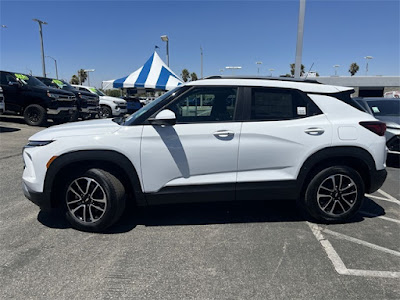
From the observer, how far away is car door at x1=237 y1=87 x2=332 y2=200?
3.48 meters

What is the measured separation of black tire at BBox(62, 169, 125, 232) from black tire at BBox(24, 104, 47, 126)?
9608 millimetres

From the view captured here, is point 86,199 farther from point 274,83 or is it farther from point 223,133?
point 274,83

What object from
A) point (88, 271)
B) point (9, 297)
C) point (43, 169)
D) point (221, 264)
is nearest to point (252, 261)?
point (221, 264)

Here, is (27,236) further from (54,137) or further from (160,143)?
(160,143)

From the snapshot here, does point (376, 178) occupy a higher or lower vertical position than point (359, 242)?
higher

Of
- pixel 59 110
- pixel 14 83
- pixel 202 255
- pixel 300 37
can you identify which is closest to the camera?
pixel 202 255

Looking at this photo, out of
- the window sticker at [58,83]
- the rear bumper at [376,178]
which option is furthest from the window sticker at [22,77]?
the rear bumper at [376,178]

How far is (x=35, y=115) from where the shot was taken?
38.9 feet

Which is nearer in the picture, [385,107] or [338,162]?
[338,162]

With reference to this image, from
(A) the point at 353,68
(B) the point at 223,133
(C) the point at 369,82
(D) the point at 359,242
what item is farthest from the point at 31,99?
(A) the point at 353,68

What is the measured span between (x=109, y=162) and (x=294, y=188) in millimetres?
2217

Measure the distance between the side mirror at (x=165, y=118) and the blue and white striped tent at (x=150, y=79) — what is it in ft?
44.6

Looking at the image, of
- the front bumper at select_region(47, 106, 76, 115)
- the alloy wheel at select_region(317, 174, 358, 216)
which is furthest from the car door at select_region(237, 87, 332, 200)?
the front bumper at select_region(47, 106, 76, 115)

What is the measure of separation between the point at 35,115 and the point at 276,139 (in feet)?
36.9
